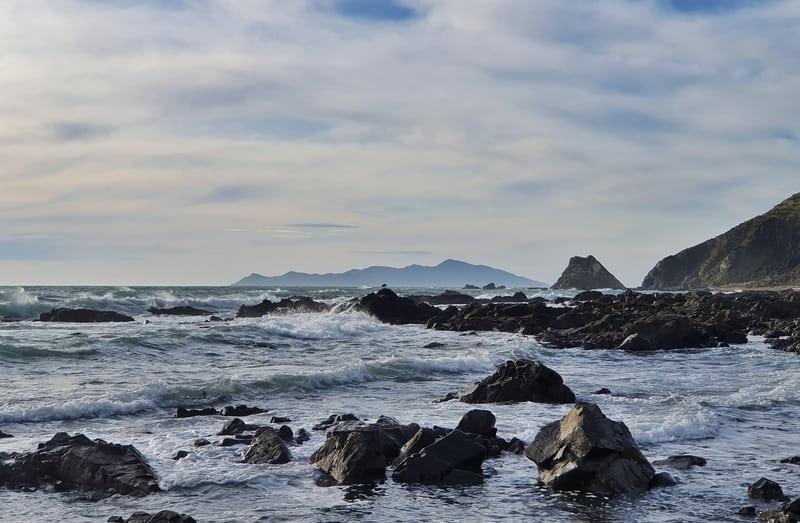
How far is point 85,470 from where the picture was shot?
37.7ft

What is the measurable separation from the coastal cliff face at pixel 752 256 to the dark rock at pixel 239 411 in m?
117

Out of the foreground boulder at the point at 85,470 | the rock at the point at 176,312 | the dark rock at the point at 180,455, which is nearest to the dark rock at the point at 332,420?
the dark rock at the point at 180,455

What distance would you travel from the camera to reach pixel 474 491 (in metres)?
11.3

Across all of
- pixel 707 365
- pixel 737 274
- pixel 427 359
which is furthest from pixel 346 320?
pixel 737 274

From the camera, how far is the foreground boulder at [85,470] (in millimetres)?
11211

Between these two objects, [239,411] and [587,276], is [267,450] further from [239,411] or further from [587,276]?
[587,276]

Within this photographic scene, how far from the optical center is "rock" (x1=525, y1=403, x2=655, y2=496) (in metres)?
11.0

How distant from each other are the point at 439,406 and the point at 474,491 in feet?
24.8

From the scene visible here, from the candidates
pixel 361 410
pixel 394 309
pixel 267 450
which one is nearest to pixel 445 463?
pixel 267 450

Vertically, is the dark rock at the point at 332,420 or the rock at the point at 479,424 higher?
the rock at the point at 479,424

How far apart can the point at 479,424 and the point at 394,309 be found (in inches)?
1589

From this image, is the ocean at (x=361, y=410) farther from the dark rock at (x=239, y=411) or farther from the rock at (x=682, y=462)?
the dark rock at (x=239, y=411)

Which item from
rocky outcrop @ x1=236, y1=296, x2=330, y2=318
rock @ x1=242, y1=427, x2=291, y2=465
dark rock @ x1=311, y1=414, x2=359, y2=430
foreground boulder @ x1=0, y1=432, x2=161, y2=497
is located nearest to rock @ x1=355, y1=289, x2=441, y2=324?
rocky outcrop @ x1=236, y1=296, x2=330, y2=318

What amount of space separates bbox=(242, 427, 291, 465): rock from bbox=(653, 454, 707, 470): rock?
20.1 feet
